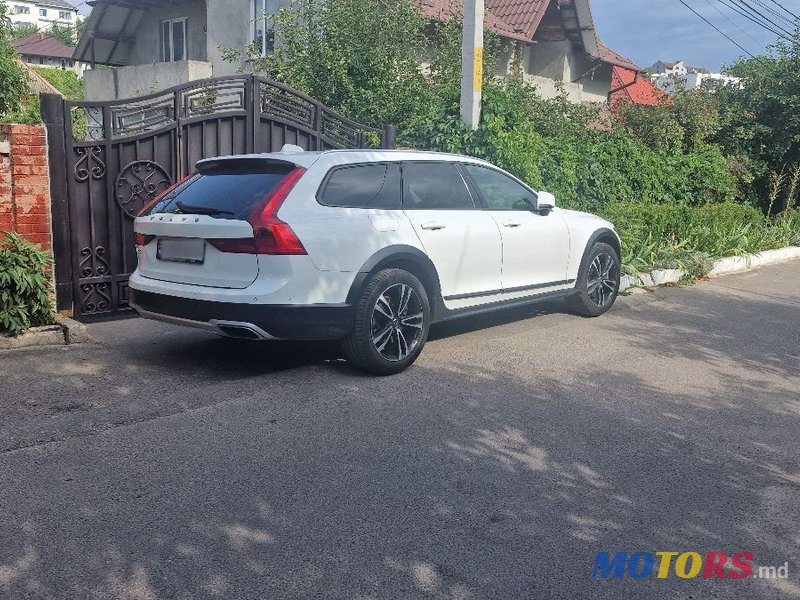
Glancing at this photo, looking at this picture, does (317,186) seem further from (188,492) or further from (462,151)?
(462,151)

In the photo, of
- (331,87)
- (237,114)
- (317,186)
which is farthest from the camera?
(331,87)

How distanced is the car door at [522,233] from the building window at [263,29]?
42.2 feet

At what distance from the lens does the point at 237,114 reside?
8766 mm

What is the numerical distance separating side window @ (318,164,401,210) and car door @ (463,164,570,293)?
98cm

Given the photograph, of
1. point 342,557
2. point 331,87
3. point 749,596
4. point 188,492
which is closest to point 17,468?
point 188,492

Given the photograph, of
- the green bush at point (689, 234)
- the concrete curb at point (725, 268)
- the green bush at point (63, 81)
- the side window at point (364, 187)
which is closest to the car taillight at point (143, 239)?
the side window at point (364, 187)

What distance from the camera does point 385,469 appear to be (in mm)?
4305

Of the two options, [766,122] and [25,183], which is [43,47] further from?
[25,183]

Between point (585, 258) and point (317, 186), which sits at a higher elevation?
point (317, 186)

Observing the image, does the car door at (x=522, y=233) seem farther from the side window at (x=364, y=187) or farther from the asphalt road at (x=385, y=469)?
the side window at (x=364, y=187)

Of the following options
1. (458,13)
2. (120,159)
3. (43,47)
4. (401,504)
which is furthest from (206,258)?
(43,47)

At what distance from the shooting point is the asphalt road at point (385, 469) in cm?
326

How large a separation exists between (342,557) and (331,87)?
10.3 meters

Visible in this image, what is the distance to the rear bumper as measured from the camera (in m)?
5.54
